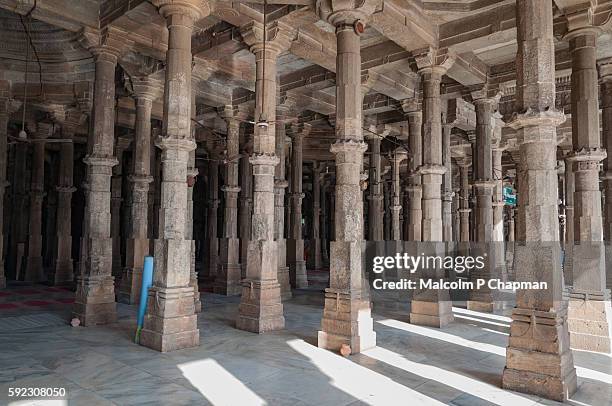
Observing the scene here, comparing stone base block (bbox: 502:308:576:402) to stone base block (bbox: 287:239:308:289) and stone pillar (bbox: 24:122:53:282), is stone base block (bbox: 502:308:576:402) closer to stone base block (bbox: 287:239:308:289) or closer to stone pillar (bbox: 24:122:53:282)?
stone base block (bbox: 287:239:308:289)

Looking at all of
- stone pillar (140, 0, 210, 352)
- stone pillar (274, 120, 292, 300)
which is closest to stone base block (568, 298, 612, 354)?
stone pillar (140, 0, 210, 352)

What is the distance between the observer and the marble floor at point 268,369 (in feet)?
20.6

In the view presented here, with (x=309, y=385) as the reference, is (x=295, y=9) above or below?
above

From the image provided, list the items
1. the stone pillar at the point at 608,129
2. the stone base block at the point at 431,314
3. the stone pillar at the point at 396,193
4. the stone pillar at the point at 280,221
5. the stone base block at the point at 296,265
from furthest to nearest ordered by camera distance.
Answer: the stone pillar at the point at 396,193 < the stone base block at the point at 296,265 < the stone pillar at the point at 280,221 < the stone pillar at the point at 608,129 < the stone base block at the point at 431,314

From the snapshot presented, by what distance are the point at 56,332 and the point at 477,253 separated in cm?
1147

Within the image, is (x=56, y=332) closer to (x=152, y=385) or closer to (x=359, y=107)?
(x=152, y=385)

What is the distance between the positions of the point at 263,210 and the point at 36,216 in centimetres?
1340

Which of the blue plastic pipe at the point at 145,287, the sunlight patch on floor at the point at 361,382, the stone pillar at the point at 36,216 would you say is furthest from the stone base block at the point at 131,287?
the sunlight patch on floor at the point at 361,382

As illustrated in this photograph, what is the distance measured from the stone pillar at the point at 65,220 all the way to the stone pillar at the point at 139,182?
5477 millimetres

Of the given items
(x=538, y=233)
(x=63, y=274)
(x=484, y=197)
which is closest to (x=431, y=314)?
(x=484, y=197)

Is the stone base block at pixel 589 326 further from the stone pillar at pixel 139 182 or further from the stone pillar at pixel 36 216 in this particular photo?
the stone pillar at pixel 36 216

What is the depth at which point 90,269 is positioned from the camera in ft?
35.6

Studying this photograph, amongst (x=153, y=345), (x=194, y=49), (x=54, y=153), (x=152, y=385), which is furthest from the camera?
(x=54, y=153)

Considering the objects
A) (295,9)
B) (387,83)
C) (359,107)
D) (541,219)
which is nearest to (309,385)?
(541,219)
